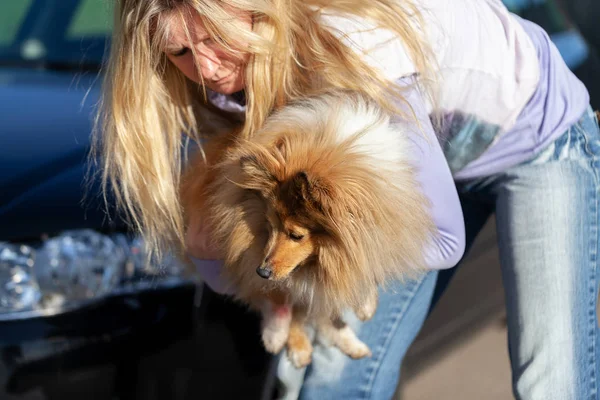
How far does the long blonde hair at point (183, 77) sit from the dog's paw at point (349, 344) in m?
0.56

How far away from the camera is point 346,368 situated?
2363mm

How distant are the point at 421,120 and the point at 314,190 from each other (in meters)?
0.39

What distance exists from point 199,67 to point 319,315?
743 millimetres

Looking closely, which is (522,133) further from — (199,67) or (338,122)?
(199,67)

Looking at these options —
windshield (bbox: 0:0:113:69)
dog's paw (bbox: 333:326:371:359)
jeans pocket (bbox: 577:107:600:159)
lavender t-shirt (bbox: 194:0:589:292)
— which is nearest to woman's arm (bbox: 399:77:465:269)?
lavender t-shirt (bbox: 194:0:589:292)

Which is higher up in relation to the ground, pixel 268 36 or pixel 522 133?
pixel 268 36

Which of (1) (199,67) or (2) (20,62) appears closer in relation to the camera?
(1) (199,67)

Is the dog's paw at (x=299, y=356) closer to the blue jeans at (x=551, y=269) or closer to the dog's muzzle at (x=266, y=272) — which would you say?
the blue jeans at (x=551, y=269)

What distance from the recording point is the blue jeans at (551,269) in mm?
2174

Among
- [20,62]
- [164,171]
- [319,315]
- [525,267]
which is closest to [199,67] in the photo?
[164,171]

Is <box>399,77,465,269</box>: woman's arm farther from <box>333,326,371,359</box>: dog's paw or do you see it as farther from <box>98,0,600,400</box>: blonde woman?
<box>333,326,371,359</box>: dog's paw

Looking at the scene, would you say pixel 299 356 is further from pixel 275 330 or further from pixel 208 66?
pixel 208 66

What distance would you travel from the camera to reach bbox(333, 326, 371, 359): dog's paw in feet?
7.68

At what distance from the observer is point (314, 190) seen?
5.36 ft
